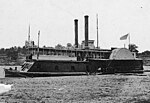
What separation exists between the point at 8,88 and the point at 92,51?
31512 millimetres

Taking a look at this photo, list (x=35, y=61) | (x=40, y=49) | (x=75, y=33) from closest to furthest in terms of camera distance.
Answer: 1. (x=35, y=61)
2. (x=40, y=49)
3. (x=75, y=33)

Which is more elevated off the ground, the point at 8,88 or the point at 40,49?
the point at 40,49

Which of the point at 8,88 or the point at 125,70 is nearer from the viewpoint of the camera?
the point at 8,88

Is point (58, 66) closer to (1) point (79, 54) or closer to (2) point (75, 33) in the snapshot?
(1) point (79, 54)

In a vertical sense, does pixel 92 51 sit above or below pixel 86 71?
above

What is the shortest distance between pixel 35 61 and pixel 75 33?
17325 mm

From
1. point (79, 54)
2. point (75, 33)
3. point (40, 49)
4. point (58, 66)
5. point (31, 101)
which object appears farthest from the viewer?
point (75, 33)

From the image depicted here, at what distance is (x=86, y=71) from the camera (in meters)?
46.6

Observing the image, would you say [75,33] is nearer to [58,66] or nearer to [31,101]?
[58,66]

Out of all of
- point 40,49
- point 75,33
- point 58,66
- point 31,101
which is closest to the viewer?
point 31,101

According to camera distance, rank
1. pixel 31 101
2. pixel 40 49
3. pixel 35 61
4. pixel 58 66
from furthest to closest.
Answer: pixel 40 49 < pixel 58 66 < pixel 35 61 < pixel 31 101

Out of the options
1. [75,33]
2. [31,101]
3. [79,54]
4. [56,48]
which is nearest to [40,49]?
[56,48]

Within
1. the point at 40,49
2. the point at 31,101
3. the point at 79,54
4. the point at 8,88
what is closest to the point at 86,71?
the point at 79,54

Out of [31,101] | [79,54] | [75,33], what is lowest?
[31,101]
